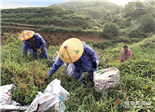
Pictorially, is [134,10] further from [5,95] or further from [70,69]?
[5,95]

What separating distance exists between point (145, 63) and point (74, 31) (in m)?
15.7

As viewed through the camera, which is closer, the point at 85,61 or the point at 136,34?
the point at 85,61

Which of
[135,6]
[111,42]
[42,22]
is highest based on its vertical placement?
[135,6]

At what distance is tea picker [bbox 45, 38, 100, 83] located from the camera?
6.84 feet

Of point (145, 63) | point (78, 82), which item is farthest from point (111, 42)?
point (78, 82)

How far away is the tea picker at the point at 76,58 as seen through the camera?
2086 millimetres

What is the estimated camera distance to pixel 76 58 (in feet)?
6.84

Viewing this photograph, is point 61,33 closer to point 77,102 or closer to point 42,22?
point 42,22

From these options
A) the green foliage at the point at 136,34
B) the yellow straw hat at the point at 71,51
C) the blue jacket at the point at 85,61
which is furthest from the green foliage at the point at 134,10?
the yellow straw hat at the point at 71,51

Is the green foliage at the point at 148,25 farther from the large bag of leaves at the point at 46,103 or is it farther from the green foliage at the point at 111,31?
the large bag of leaves at the point at 46,103

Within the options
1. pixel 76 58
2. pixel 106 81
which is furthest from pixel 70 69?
pixel 106 81

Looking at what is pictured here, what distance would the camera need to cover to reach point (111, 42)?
16562 mm

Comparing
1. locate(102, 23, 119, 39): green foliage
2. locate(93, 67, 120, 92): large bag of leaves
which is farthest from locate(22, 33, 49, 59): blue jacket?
locate(102, 23, 119, 39): green foliage

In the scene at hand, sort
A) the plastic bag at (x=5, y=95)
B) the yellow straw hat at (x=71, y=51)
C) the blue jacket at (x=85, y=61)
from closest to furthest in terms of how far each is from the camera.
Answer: the plastic bag at (x=5, y=95), the yellow straw hat at (x=71, y=51), the blue jacket at (x=85, y=61)
